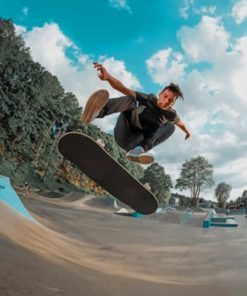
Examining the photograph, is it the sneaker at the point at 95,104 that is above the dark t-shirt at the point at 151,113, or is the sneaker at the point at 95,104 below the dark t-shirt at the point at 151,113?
below

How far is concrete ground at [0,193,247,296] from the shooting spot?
15.3 feet

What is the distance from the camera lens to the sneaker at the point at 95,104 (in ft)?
13.7

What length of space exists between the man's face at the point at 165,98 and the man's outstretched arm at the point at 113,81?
0.39 metres

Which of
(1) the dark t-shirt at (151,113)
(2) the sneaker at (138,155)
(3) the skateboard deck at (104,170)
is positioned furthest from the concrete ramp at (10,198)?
(1) the dark t-shirt at (151,113)

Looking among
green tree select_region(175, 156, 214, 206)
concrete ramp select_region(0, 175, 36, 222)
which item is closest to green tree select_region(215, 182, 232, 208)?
green tree select_region(175, 156, 214, 206)

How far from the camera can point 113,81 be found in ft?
13.6

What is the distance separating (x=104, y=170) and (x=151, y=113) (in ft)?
3.50

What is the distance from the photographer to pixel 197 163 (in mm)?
20797

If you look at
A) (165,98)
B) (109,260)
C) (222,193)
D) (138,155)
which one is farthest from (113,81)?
(222,193)

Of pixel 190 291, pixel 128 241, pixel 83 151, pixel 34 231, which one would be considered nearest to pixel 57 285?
pixel 83 151

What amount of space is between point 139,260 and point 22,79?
13.6 meters

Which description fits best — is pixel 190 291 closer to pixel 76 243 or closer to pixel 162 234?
pixel 76 243

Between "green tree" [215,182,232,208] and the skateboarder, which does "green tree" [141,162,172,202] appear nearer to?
"green tree" [215,182,232,208]

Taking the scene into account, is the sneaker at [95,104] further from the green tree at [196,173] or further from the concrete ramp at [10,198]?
the green tree at [196,173]
